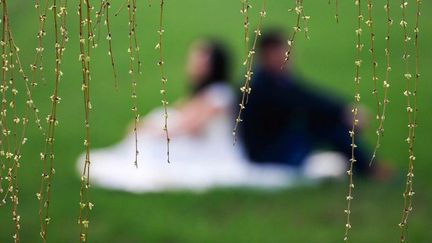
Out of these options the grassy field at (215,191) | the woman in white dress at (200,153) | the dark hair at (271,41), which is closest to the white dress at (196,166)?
the woman in white dress at (200,153)

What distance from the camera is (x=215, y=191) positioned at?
7.64 metres

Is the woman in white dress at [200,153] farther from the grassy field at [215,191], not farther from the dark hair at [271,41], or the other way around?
the dark hair at [271,41]

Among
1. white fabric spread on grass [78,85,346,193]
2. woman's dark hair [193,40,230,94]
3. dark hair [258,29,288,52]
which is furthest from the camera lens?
woman's dark hair [193,40,230,94]

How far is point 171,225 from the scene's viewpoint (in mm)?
7082

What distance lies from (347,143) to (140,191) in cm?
180

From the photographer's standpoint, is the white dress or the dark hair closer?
the dark hair

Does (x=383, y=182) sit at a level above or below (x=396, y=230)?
above

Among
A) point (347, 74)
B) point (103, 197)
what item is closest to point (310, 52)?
point (347, 74)

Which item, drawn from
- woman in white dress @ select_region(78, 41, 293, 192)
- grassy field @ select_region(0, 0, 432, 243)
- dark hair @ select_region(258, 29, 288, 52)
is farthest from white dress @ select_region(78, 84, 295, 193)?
dark hair @ select_region(258, 29, 288, 52)

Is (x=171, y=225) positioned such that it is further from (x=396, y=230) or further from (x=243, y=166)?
(x=396, y=230)

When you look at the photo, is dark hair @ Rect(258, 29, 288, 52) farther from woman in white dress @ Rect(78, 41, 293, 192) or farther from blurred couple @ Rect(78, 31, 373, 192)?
A: woman in white dress @ Rect(78, 41, 293, 192)

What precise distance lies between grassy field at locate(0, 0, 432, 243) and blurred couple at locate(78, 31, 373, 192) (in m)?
0.19

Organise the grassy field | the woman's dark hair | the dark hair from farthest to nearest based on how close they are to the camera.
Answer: the woman's dark hair, the dark hair, the grassy field

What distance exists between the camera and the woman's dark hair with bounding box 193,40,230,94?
26.3 ft
